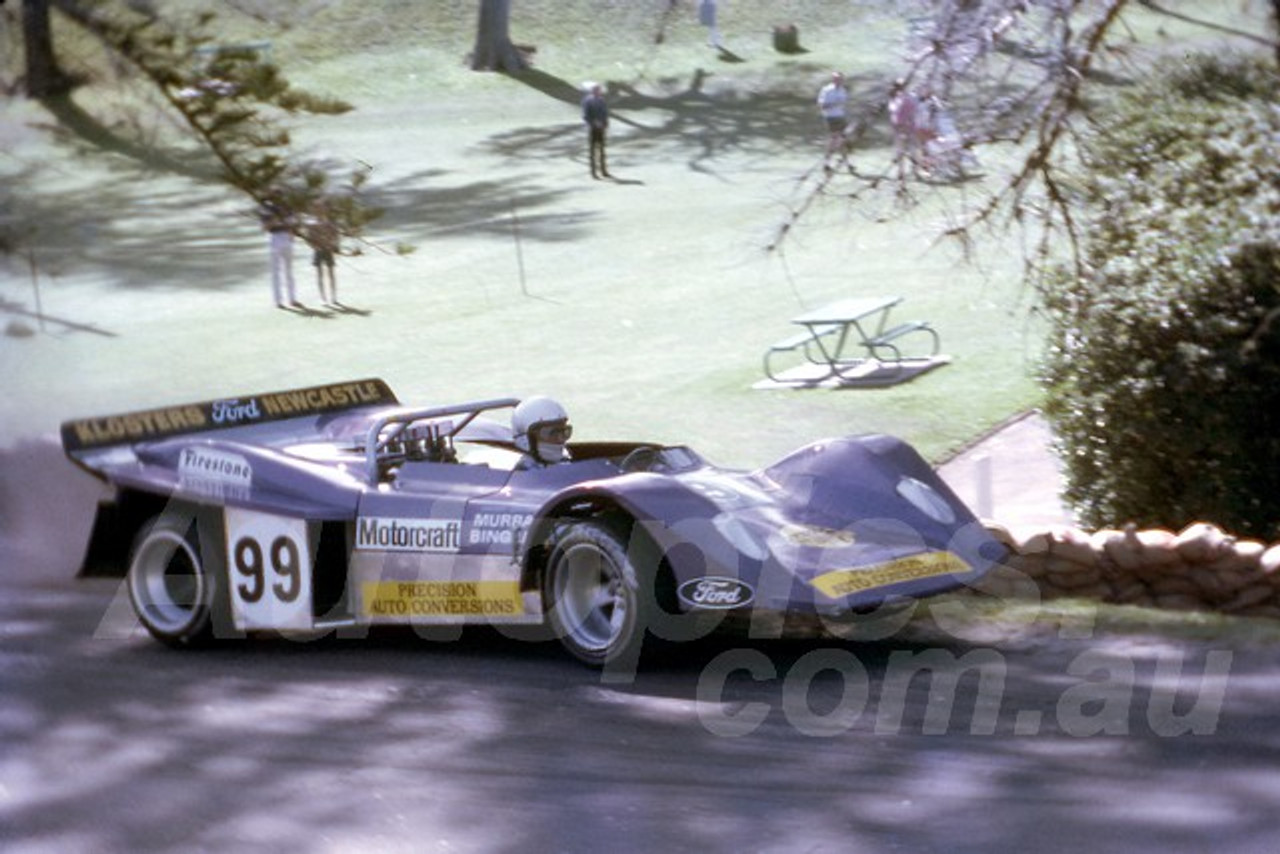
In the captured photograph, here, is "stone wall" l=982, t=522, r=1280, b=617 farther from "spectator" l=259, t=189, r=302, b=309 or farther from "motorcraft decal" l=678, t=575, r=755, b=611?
"spectator" l=259, t=189, r=302, b=309

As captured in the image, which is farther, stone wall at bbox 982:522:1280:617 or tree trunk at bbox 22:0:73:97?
tree trunk at bbox 22:0:73:97

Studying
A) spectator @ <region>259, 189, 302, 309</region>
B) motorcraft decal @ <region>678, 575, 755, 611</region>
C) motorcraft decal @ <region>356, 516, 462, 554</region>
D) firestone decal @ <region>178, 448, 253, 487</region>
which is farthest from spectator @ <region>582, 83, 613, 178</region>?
motorcraft decal @ <region>678, 575, 755, 611</region>

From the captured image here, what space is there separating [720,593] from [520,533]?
995 millimetres

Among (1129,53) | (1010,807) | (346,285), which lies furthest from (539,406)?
(346,285)

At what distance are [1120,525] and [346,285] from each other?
14352 mm

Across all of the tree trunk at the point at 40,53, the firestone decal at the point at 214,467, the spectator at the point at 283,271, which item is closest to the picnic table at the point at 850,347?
the spectator at the point at 283,271

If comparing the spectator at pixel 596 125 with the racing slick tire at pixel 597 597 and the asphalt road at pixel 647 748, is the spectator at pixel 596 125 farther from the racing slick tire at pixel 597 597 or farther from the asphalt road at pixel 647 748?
the racing slick tire at pixel 597 597

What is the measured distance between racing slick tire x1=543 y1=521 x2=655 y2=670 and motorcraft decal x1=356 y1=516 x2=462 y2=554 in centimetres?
51

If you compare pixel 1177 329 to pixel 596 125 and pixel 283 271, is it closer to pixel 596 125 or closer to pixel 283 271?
pixel 283 271

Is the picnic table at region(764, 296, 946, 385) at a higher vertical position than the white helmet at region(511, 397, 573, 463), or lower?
lower

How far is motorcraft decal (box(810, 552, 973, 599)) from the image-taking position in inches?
314

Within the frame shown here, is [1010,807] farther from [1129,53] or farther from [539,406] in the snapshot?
[1129,53]

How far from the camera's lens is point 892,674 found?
26.9ft

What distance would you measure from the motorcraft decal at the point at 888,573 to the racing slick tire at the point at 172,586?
120 inches
